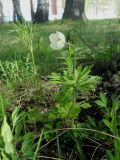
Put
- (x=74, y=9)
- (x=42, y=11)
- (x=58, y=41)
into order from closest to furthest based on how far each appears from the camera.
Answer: (x=58, y=41), (x=74, y=9), (x=42, y=11)

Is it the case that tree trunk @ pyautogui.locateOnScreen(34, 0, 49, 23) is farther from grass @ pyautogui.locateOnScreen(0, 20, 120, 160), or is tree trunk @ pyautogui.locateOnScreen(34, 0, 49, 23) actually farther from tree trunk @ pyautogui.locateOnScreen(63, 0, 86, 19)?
grass @ pyautogui.locateOnScreen(0, 20, 120, 160)

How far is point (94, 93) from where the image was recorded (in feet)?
7.42

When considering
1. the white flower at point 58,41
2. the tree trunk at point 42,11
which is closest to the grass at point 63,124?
the white flower at point 58,41

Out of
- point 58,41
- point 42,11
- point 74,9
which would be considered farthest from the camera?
point 42,11

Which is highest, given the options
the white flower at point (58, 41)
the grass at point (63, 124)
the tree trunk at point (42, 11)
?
the white flower at point (58, 41)

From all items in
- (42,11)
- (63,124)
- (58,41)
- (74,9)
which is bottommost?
(42,11)

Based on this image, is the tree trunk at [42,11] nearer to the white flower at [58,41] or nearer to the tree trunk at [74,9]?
the tree trunk at [74,9]

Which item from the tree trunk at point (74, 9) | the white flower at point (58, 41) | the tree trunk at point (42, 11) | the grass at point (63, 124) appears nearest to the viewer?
the grass at point (63, 124)

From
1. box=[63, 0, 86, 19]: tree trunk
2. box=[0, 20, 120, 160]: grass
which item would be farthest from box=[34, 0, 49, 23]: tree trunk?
box=[0, 20, 120, 160]: grass

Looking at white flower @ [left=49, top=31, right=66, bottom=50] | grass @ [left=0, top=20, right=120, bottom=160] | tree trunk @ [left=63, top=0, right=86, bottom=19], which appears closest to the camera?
grass @ [left=0, top=20, right=120, bottom=160]

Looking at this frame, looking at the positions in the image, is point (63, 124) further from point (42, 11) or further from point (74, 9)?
point (42, 11)

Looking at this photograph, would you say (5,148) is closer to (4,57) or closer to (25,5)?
(4,57)

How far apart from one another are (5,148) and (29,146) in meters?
0.17

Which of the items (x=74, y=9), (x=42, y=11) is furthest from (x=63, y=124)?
(x=42, y=11)
